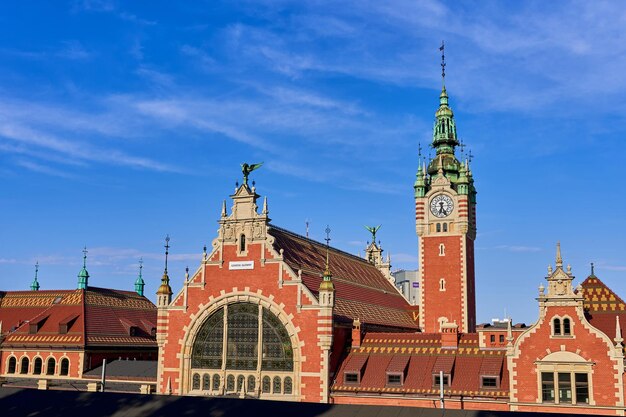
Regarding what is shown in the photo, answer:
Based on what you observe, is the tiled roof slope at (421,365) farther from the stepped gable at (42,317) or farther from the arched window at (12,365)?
the arched window at (12,365)

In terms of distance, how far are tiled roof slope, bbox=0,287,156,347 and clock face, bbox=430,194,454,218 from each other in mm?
38655

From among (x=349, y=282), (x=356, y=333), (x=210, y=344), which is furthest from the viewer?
(x=349, y=282)

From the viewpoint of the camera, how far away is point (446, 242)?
8225 cm

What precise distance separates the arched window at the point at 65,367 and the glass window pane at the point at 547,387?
164 ft

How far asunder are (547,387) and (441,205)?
3498 centimetres

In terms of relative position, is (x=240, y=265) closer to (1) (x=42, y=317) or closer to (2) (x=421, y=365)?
(2) (x=421, y=365)

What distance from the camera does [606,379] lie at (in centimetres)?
5019

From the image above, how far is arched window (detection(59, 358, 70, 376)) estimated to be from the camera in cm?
7526

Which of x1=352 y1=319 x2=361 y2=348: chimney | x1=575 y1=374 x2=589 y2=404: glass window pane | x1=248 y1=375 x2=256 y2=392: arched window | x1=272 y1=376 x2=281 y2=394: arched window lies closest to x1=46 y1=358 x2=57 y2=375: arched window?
x1=248 y1=375 x2=256 y2=392: arched window

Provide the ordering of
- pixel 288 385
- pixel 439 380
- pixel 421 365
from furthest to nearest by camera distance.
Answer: pixel 288 385
pixel 421 365
pixel 439 380

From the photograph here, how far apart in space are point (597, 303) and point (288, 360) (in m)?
27.3

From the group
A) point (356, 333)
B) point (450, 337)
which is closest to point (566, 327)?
point (450, 337)

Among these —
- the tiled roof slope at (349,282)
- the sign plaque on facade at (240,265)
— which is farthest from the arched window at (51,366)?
the tiled roof slope at (349,282)

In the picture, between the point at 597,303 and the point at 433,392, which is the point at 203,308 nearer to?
the point at 433,392
